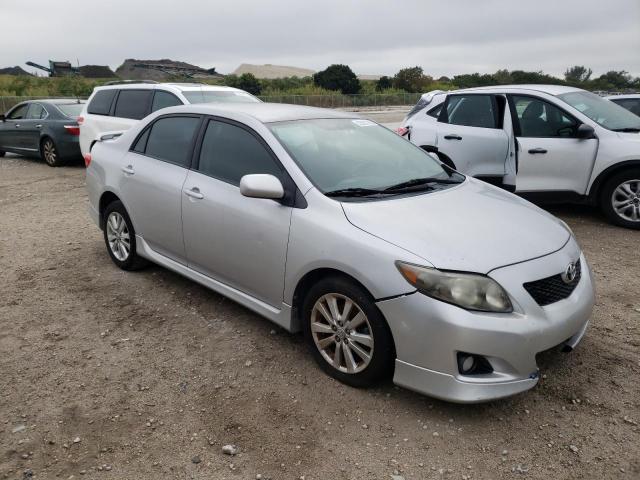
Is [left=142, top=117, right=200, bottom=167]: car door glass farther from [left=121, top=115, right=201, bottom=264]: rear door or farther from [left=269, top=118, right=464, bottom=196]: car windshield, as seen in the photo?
[left=269, top=118, right=464, bottom=196]: car windshield

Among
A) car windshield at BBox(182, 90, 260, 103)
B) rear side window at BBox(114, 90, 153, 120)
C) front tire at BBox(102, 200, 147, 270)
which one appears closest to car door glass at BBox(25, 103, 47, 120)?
rear side window at BBox(114, 90, 153, 120)

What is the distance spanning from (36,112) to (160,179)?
9690 millimetres

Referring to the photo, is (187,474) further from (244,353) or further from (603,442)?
(603,442)

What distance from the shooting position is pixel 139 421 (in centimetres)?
299

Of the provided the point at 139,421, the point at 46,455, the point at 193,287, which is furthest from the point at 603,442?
the point at 193,287

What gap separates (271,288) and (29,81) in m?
41.8

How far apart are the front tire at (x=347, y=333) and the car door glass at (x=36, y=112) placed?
11047 millimetres

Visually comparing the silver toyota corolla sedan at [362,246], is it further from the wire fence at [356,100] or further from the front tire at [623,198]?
the wire fence at [356,100]

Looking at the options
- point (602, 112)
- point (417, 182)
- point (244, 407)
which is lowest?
point (244, 407)

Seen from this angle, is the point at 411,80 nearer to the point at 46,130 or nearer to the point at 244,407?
the point at 46,130

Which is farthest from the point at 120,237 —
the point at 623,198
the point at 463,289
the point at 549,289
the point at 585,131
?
the point at 623,198

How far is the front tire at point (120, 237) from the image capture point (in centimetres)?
493

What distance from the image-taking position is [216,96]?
905 centimetres

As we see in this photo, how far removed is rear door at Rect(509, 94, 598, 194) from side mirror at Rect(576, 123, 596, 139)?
0.09 m
